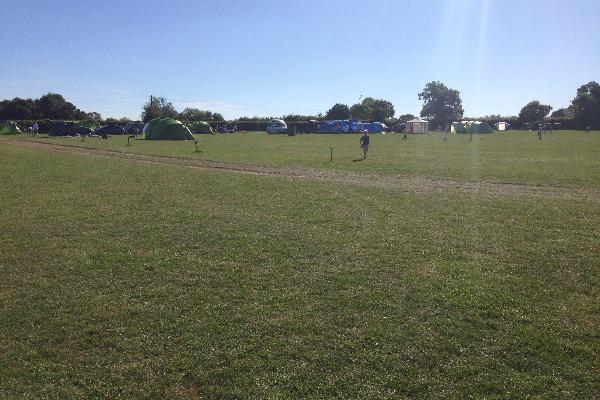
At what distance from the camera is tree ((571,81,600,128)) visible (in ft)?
360

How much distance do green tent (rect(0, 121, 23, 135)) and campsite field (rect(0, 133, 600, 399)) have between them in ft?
239

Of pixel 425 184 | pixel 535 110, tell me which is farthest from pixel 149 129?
pixel 535 110

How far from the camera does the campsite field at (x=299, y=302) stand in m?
4.61

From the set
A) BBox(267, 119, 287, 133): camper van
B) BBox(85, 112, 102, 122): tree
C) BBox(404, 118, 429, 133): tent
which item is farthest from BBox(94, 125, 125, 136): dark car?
BBox(404, 118, 429, 133): tent

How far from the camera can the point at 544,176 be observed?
1939 centimetres

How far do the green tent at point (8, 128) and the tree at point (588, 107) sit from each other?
4511 inches

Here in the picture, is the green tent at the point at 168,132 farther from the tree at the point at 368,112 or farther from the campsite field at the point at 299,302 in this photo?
the tree at the point at 368,112

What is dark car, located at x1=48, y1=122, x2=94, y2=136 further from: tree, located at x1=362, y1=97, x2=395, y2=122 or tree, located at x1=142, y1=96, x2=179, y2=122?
tree, located at x1=362, y1=97, x2=395, y2=122

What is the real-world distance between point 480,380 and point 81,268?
605 centimetres

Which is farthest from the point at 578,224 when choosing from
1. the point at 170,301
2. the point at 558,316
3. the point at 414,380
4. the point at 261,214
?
the point at 170,301

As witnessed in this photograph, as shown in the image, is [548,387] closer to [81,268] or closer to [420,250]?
[420,250]

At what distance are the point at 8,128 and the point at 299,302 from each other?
82685 mm

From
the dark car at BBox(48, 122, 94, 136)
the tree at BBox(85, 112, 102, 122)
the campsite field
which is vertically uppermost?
the tree at BBox(85, 112, 102, 122)

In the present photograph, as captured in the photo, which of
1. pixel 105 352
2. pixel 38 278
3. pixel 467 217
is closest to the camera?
pixel 105 352
